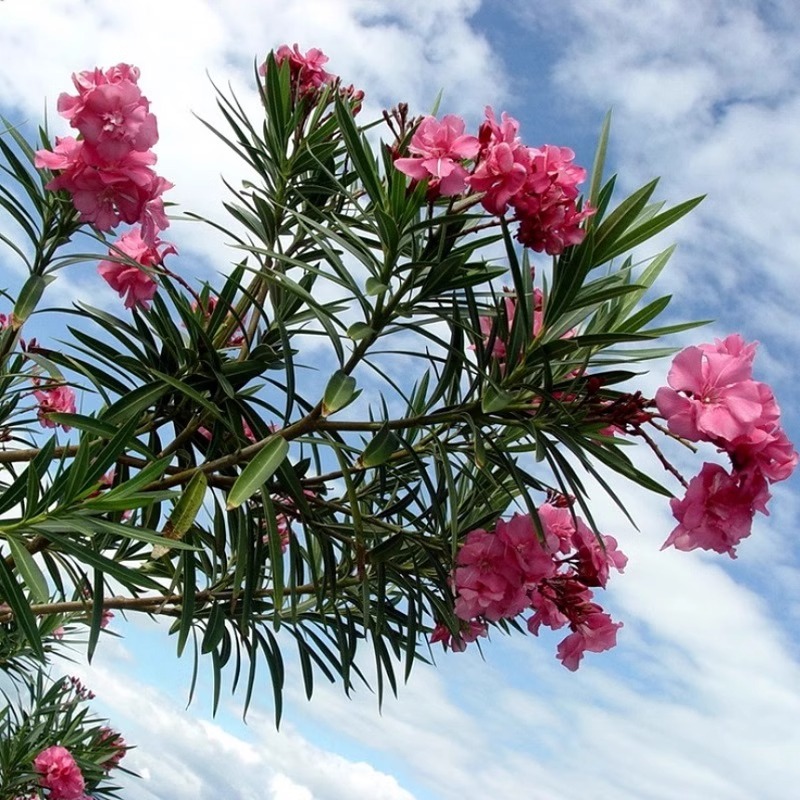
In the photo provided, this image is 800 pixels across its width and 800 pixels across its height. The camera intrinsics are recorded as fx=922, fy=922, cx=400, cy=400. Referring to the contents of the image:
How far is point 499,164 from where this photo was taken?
165 centimetres

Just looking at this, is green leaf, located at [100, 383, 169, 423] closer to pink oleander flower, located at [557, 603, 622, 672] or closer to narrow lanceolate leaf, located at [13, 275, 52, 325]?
narrow lanceolate leaf, located at [13, 275, 52, 325]

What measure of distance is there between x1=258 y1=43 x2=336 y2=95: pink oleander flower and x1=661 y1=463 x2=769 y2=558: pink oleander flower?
5.12ft

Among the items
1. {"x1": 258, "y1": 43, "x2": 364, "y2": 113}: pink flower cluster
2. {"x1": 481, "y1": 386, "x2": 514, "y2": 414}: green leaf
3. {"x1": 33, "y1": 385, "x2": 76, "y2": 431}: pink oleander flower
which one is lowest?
{"x1": 481, "y1": 386, "x2": 514, "y2": 414}: green leaf

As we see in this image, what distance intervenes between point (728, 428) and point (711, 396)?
0.22 ft

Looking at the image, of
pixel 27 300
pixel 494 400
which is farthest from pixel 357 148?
pixel 27 300

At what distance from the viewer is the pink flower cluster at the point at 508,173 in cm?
165

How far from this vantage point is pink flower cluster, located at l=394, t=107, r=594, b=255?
165 cm

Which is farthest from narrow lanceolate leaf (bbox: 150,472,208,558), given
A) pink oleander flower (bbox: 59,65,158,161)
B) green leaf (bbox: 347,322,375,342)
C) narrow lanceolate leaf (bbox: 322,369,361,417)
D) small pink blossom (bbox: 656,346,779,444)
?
small pink blossom (bbox: 656,346,779,444)

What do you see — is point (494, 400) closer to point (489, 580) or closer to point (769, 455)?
point (489, 580)

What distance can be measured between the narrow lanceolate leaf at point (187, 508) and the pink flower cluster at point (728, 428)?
897mm

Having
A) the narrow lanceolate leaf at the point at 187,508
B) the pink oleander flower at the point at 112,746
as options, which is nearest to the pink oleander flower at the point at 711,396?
the narrow lanceolate leaf at the point at 187,508

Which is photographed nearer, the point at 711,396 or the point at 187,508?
the point at 711,396

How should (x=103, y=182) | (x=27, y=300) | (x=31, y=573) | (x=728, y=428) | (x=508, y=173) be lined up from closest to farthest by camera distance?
(x=728, y=428) < (x=31, y=573) < (x=508, y=173) < (x=103, y=182) < (x=27, y=300)

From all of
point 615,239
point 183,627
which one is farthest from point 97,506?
point 615,239
